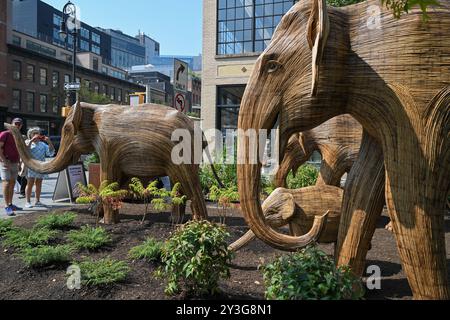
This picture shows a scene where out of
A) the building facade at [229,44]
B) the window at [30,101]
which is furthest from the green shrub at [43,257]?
the window at [30,101]

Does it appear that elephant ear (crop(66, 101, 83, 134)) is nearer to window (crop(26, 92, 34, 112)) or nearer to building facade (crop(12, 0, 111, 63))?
window (crop(26, 92, 34, 112))

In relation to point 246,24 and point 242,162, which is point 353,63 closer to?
point 242,162

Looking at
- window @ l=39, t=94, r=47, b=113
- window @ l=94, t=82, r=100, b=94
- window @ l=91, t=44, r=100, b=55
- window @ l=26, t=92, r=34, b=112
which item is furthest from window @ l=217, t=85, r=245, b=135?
window @ l=91, t=44, r=100, b=55

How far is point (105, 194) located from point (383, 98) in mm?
4155

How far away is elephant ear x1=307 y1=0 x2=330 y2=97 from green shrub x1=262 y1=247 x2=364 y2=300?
1144 millimetres

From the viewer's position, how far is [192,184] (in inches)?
233

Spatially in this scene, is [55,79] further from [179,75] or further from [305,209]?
[305,209]

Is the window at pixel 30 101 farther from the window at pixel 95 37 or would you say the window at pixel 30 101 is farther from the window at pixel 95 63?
the window at pixel 95 37

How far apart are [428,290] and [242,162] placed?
54.3 inches

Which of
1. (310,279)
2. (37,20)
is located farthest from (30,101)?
(310,279)

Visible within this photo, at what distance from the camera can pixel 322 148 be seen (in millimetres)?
6258

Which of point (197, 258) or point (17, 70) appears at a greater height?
point (17, 70)

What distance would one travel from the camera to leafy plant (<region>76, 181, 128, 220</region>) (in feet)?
18.7

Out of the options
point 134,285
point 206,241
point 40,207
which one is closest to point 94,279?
point 134,285
